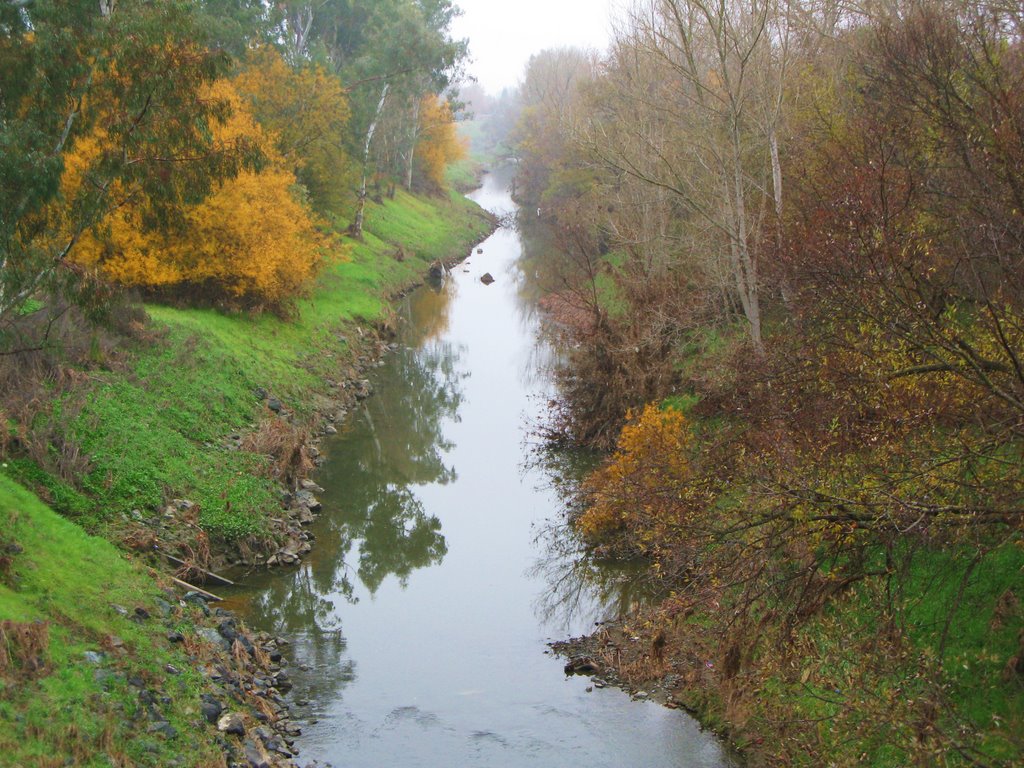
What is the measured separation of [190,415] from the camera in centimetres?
2081

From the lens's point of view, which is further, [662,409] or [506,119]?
[506,119]

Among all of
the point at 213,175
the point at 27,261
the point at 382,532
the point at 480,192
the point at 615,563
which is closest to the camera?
the point at 27,261

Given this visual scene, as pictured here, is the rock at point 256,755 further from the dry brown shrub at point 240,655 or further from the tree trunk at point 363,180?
the tree trunk at point 363,180

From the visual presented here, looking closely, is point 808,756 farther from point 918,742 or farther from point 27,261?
point 27,261

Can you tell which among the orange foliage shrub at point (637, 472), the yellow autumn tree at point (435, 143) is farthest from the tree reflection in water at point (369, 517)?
the yellow autumn tree at point (435, 143)

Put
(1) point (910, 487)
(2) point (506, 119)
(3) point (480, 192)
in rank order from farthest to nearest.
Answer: (2) point (506, 119), (3) point (480, 192), (1) point (910, 487)

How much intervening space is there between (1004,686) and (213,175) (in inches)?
559

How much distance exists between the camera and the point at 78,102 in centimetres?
1457

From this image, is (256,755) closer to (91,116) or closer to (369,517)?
(369,517)

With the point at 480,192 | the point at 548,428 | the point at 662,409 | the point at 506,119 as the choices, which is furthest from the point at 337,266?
the point at 506,119

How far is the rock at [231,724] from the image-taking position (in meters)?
11.2

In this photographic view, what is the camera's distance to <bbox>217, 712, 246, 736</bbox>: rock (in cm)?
1123

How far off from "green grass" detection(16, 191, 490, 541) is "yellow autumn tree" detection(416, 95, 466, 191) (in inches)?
1175

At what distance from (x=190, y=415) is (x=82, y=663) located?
1065 cm
